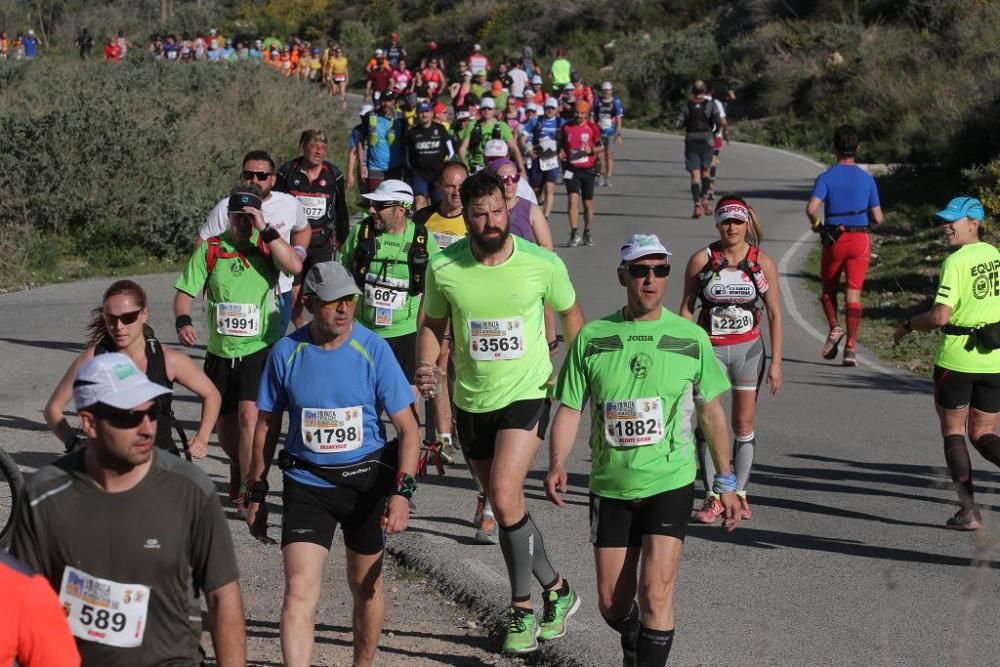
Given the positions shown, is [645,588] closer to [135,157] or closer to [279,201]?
[279,201]

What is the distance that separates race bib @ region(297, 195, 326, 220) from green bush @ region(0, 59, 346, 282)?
9457mm

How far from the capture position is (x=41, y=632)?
360 cm

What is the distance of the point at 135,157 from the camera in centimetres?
2338

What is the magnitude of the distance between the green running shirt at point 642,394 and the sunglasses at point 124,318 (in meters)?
1.96

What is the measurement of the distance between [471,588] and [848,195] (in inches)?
282

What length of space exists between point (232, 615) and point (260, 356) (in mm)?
4552

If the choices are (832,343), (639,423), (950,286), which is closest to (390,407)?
(639,423)

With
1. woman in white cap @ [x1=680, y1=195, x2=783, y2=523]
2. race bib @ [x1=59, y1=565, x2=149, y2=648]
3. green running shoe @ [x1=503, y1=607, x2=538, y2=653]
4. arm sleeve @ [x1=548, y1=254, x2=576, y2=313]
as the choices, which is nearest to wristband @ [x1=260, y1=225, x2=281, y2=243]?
arm sleeve @ [x1=548, y1=254, x2=576, y2=313]

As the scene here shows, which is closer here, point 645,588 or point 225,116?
point 645,588

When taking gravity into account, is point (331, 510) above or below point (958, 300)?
below

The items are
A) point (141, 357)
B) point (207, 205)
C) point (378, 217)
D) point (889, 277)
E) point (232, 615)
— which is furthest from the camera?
point (207, 205)

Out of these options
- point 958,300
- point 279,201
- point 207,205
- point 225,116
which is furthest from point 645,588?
point 225,116

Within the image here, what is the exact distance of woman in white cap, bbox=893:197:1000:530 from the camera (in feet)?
27.9

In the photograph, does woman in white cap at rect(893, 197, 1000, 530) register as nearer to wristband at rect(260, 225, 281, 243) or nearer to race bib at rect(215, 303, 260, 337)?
wristband at rect(260, 225, 281, 243)
